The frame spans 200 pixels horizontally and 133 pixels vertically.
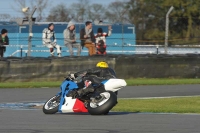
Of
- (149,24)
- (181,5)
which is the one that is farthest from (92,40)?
(181,5)

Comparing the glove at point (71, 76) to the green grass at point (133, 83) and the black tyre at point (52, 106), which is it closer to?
the black tyre at point (52, 106)

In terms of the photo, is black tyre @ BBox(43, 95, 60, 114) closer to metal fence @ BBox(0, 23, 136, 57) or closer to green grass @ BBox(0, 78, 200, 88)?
green grass @ BBox(0, 78, 200, 88)

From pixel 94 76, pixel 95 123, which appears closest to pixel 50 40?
pixel 94 76

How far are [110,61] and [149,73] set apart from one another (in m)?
1.67

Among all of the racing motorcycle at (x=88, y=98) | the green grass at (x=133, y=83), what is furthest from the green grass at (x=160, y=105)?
the green grass at (x=133, y=83)

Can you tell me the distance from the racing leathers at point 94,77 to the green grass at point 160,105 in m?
1.49

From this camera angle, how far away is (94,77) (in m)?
12.6

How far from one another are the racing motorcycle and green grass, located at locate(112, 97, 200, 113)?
163cm

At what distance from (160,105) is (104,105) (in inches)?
138

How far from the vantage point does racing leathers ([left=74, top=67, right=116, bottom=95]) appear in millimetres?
12414

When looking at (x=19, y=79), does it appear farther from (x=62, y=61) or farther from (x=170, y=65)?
(x=170, y=65)

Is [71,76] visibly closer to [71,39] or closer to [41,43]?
[71,39]

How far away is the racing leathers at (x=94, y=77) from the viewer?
12414 millimetres

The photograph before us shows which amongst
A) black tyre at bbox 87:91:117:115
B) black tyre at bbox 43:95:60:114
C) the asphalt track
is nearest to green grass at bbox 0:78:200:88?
the asphalt track
